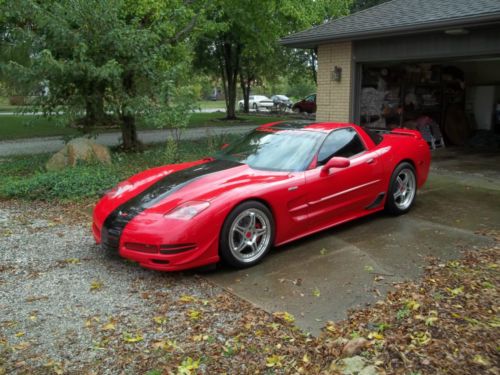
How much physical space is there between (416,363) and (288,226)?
2.23 metres

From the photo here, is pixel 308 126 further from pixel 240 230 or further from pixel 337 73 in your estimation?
pixel 337 73

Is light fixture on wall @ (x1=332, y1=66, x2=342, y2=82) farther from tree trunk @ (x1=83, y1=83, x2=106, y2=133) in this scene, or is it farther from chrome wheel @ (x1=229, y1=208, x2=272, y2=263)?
chrome wheel @ (x1=229, y1=208, x2=272, y2=263)

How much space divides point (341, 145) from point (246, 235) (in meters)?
1.78

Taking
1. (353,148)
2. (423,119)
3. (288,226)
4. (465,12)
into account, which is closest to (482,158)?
(423,119)

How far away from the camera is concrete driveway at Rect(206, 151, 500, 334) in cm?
390

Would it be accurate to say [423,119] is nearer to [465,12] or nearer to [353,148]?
[465,12]

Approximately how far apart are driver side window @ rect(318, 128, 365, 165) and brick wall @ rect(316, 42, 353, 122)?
5451mm

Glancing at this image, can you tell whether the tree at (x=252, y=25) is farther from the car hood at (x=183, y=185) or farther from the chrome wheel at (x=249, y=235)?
the chrome wheel at (x=249, y=235)

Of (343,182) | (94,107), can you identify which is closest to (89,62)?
(94,107)

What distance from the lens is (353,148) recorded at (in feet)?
18.9

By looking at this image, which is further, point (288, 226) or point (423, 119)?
point (423, 119)

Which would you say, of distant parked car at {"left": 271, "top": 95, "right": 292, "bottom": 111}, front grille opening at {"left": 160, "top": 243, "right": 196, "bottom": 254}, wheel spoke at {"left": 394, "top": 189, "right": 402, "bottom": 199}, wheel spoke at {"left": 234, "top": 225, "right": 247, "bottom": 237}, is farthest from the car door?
distant parked car at {"left": 271, "top": 95, "right": 292, "bottom": 111}

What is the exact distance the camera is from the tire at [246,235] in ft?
14.4

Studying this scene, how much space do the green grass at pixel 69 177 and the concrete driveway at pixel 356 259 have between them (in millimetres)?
3962
